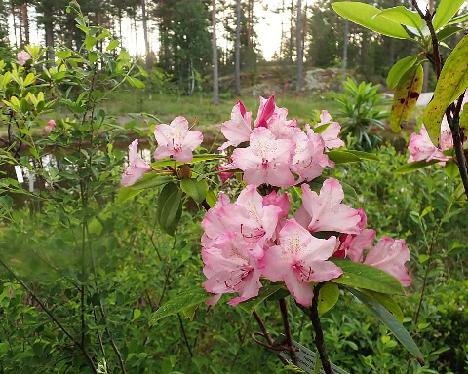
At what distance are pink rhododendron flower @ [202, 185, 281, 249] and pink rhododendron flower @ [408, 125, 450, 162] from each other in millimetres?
414

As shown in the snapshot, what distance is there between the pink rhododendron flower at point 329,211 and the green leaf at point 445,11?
0.25 metres

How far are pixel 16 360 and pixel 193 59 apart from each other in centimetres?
1888

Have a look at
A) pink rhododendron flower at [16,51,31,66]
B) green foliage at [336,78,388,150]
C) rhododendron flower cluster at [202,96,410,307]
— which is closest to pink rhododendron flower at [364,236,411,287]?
rhododendron flower cluster at [202,96,410,307]

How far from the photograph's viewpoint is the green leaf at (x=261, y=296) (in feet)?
1.47

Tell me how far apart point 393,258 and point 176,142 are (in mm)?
305

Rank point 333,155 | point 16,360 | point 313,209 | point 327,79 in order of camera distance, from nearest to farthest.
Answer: point 313,209, point 333,155, point 16,360, point 327,79

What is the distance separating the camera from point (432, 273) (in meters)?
1.38

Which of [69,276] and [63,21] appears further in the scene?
[63,21]

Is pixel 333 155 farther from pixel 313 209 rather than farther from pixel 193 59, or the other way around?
pixel 193 59

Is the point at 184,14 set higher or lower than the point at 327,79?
higher

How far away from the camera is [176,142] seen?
0.63m

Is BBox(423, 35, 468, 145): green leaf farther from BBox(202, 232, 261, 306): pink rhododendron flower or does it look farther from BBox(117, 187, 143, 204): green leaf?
BBox(117, 187, 143, 204): green leaf

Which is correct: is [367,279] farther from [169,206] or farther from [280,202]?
[169,206]

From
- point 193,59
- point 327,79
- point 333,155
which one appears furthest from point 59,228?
point 327,79
